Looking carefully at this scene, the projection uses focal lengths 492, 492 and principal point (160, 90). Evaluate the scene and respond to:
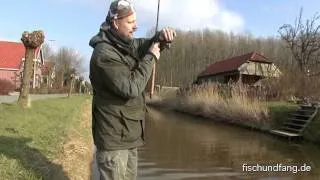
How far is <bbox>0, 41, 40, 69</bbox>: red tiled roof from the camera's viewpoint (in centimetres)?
5894

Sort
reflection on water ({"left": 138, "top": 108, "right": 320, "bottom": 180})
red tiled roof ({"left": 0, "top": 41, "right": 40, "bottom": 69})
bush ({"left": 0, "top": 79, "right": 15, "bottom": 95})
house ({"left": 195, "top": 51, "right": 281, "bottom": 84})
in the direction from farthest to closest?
red tiled roof ({"left": 0, "top": 41, "right": 40, "bottom": 69}), house ({"left": 195, "top": 51, "right": 281, "bottom": 84}), bush ({"left": 0, "top": 79, "right": 15, "bottom": 95}), reflection on water ({"left": 138, "top": 108, "right": 320, "bottom": 180})

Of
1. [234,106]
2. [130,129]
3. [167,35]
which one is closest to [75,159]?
[130,129]

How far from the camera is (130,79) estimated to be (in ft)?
13.4

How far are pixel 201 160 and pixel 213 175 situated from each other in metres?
1.99

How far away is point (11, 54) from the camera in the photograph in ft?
200

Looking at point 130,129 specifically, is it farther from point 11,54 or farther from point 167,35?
point 11,54

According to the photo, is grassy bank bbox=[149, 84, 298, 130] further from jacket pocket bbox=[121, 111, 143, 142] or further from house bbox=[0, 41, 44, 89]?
house bbox=[0, 41, 44, 89]

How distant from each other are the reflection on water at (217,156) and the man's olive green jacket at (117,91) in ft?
17.1

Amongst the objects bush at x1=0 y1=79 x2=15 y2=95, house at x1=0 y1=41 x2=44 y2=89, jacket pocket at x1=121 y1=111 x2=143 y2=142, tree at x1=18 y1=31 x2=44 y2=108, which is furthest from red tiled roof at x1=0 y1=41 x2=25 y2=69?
jacket pocket at x1=121 y1=111 x2=143 y2=142

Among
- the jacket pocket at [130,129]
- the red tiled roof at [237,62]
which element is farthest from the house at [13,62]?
the jacket pocket at [130,129]

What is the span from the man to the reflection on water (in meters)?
5.15

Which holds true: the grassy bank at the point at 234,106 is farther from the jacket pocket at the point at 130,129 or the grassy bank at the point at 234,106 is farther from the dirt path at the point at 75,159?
the jacket pocket at the point at 130,129

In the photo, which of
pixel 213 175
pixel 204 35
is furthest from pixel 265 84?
pixel 204 35

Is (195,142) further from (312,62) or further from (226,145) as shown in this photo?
(312,62)
